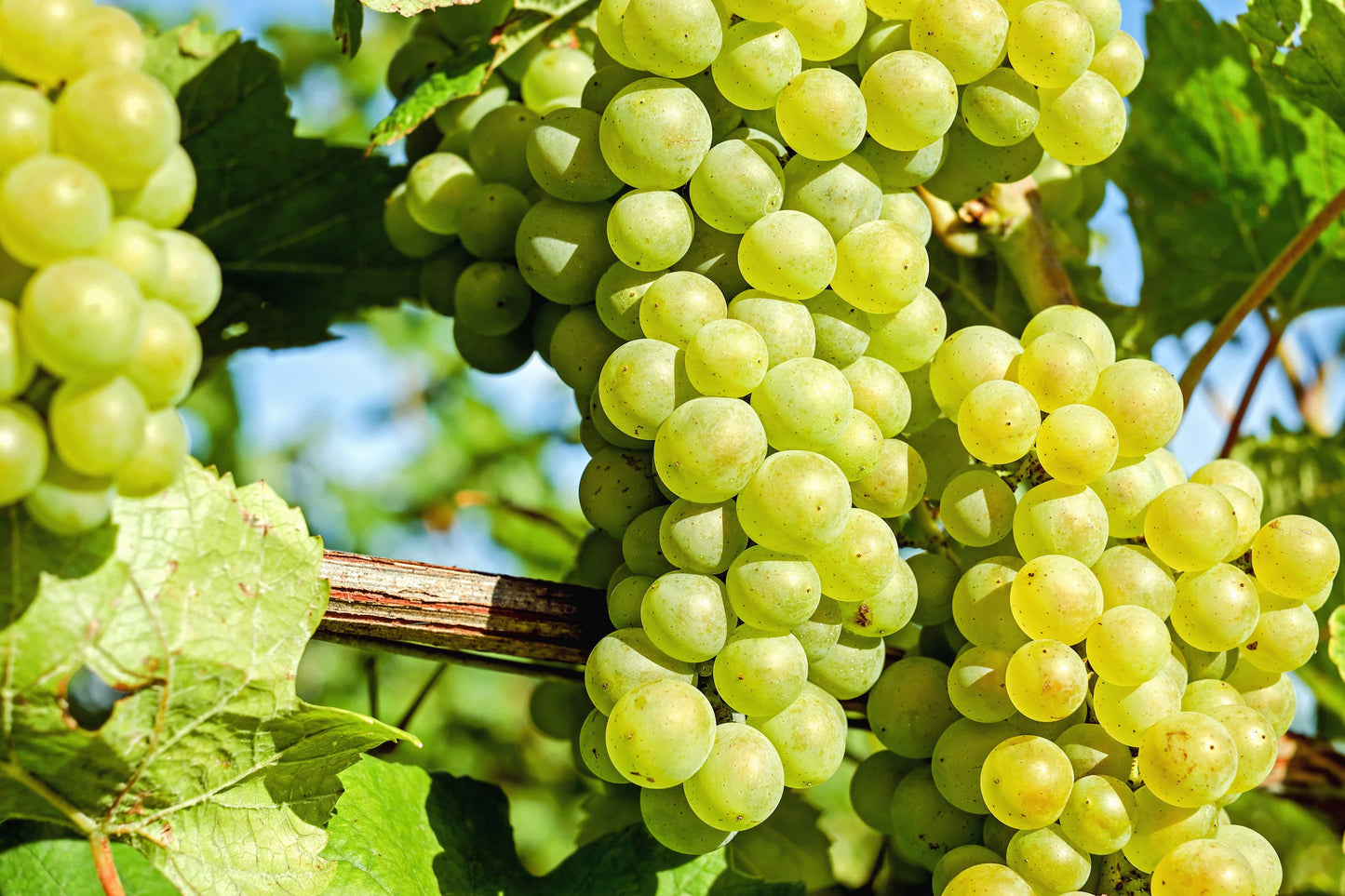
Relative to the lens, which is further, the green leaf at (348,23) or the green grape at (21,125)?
the green leaf at (348,23)

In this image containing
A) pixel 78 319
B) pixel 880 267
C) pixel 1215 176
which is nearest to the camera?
pixel 78 319

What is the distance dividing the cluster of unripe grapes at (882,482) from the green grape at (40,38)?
0.38m

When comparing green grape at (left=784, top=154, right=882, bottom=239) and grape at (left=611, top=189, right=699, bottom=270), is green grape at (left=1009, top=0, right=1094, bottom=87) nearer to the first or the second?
green grape at (left=784, top=154, right=882, bottom=239)

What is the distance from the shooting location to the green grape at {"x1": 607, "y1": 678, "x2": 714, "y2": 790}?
74 cm

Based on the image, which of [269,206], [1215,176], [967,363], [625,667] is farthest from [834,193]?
[1215,176]

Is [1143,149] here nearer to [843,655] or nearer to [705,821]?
[843,655]

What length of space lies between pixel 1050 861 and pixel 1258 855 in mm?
180

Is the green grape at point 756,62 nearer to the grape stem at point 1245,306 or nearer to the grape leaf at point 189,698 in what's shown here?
the grape leaf at point 189,698

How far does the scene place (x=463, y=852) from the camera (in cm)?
103

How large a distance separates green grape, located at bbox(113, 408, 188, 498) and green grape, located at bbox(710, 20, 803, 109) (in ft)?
1.61

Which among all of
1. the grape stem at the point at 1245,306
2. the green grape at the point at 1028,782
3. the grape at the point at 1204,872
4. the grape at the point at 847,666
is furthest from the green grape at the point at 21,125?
the grape stem at the point at 1245,306

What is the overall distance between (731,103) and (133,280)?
0.51 metres

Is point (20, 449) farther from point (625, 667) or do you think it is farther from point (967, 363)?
point (967, 363)

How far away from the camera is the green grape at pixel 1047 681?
31.4 inches
